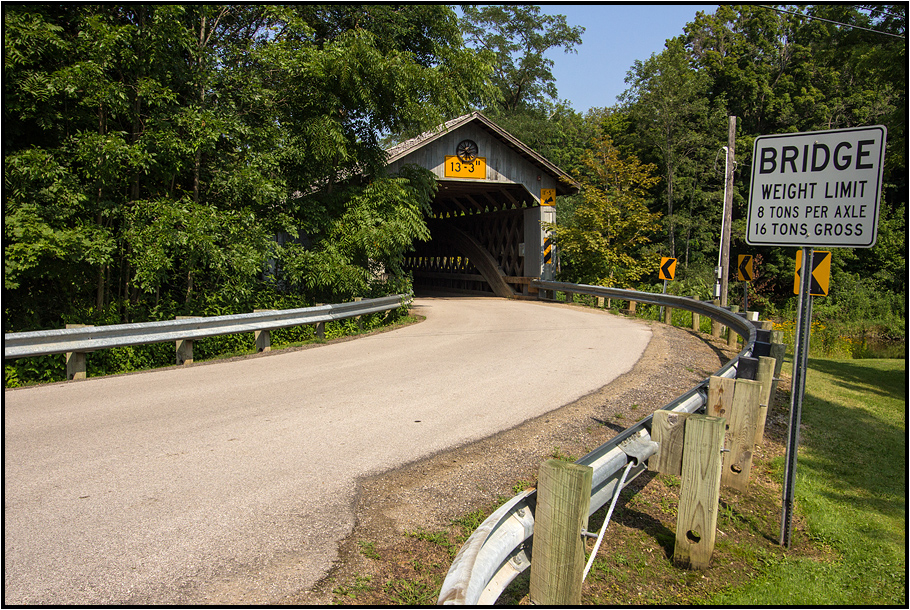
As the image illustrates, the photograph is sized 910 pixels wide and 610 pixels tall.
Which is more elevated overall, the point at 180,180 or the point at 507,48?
the point at 507,48

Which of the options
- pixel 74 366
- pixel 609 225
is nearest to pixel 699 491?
pixel 74 366

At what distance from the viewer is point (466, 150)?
19750 mm

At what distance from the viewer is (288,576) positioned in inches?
119

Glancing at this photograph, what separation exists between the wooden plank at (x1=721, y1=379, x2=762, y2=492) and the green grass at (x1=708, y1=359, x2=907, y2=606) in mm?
419

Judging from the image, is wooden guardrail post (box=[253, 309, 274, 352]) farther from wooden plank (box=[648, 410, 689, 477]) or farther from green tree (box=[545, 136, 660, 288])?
green tree (box=[545, 136, 660, 288])

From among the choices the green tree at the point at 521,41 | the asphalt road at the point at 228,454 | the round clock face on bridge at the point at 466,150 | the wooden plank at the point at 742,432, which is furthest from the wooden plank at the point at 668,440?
the green tree at the point at 521,41

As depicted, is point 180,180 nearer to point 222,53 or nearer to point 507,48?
point 222,53

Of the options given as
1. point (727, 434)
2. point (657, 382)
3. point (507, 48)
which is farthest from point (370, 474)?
point (507, 48)

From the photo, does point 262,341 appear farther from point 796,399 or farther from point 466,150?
point 466,150

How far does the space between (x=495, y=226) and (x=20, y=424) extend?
21.1 metres

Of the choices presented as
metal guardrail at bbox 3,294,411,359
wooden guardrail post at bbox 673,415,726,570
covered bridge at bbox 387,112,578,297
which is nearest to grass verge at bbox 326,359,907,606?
wooden guardrail post at bbox 673,415,726,570

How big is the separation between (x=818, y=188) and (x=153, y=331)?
8.09 meters

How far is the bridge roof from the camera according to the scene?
17.7 meters

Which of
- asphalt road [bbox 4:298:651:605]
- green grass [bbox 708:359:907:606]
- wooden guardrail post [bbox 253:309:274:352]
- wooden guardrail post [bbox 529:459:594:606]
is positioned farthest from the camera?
wooden guardrail post [bbox 253:309:274:352]
